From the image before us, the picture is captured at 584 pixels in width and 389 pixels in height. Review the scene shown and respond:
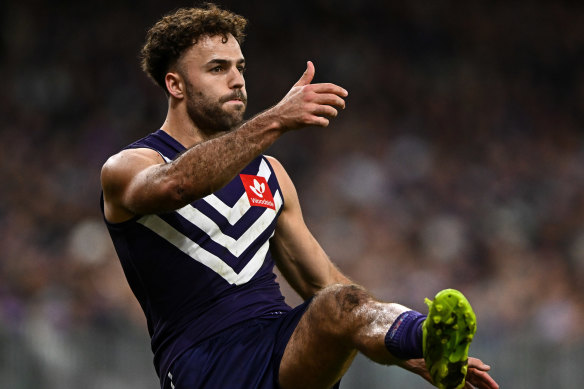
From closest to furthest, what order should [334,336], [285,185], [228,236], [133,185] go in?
1. [334,336]
2. [133,185]
3. [228,236]
4. [285,185]

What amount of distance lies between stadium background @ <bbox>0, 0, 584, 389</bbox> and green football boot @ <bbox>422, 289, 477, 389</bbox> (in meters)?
4.38

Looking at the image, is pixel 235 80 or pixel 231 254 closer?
pixel 231 254

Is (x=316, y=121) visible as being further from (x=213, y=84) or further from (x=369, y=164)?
(x=369, y=164)

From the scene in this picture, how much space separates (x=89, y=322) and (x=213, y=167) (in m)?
4.26

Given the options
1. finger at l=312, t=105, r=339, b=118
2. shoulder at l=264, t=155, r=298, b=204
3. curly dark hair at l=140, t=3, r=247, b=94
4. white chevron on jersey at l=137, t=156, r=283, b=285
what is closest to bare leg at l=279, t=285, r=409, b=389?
white chevron on jersey at l=137, t=156, r=283, b=285

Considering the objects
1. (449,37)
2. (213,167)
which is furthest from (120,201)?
(449,37)

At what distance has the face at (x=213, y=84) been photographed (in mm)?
4062

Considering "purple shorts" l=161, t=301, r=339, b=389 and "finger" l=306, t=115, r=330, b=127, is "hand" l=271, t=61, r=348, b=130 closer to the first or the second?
"finger" l=306, t=115, r=330, b=127

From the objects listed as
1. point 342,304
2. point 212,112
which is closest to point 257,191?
point 212,112

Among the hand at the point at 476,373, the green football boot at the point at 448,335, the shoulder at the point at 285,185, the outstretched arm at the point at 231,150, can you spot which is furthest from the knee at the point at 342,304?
the shoulder at the point at 285,185

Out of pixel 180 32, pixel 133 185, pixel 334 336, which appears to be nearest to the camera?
pixel 334 336

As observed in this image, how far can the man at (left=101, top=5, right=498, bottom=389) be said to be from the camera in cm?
312

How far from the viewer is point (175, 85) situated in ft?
13.8

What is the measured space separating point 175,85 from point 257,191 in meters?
0.65
